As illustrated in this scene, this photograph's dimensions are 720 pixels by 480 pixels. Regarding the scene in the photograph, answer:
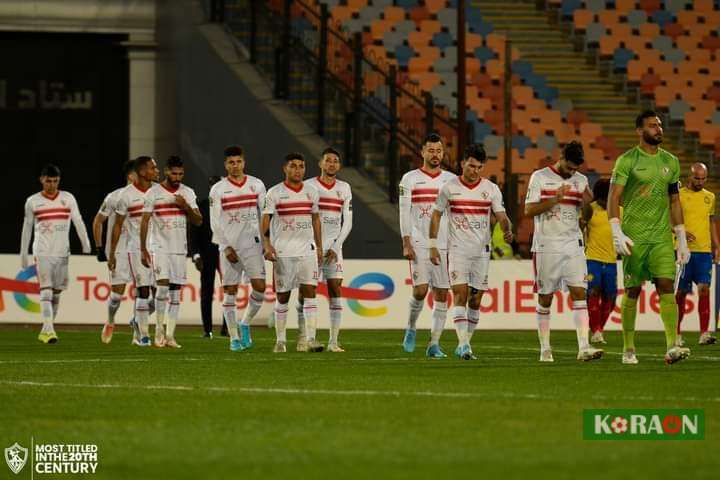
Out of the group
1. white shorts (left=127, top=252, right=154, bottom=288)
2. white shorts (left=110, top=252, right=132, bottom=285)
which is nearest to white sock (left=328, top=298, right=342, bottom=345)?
white shorts (left=127, top=252, right=154, bottom=288)

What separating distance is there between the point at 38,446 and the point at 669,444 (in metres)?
3.43

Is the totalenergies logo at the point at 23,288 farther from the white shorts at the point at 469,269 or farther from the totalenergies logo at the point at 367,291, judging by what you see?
the white shorts at the point at 469,269

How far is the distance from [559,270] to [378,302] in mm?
10358

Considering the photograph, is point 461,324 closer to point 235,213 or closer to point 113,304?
point 235,213

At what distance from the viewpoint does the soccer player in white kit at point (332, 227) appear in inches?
709

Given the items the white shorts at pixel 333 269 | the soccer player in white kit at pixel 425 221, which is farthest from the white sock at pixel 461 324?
the white shorts at pixel 333 269

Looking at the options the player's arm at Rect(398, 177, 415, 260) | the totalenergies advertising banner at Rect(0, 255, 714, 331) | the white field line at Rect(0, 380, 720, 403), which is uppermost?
the player's arm at Rect(398, 177, 415, 260)

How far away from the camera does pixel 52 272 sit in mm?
21047

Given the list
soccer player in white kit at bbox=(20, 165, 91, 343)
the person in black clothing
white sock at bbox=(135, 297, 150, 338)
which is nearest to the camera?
white sock at bbox=(135, 297, 150, 338)

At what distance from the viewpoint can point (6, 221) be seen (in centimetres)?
3562

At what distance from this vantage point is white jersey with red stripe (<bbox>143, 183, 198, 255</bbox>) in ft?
63.2

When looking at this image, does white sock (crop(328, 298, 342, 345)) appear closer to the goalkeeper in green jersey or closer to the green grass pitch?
the green grass pitch

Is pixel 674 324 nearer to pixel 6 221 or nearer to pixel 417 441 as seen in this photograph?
pixel 417 441

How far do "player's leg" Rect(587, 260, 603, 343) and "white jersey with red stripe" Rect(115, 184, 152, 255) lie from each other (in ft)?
18.4
